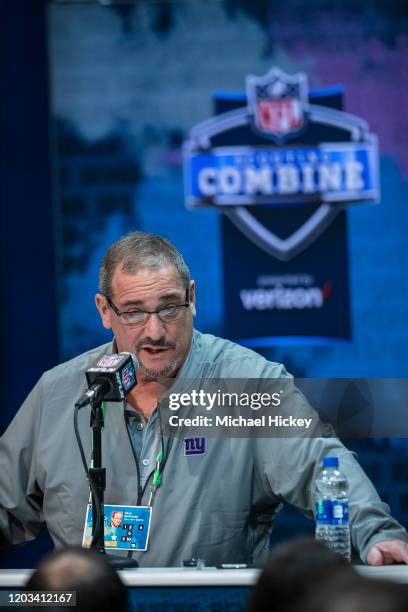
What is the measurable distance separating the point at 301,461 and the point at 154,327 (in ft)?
1.89

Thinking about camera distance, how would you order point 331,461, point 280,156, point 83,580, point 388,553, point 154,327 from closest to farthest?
point 83,580
point 388,553
point 331,461
point 154,327
point 280,156

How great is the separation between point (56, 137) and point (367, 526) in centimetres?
273

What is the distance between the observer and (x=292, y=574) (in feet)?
3.78

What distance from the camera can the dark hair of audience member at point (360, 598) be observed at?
37.9 inches

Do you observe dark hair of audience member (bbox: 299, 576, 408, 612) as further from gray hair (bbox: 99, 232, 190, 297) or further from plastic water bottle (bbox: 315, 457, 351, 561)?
gray hair (bbox: 99, 232, 190, 297)

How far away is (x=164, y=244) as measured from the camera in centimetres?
312

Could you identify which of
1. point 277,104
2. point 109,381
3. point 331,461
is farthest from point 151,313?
point 277,104

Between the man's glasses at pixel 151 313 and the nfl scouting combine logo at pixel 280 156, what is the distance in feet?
5.76

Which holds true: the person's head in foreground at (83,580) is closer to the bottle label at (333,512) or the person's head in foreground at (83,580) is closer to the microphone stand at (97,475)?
the microphone stand at (97,475)

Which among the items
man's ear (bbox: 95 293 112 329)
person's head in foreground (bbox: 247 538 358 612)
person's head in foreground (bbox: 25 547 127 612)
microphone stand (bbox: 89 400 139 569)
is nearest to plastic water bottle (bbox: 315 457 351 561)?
microphone stand (bbox: 89 400 139 569)

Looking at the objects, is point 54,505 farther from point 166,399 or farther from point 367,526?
point 367,526

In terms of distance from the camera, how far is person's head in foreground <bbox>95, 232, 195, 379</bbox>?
3018 mm

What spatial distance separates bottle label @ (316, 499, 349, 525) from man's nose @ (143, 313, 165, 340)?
26.8 inches

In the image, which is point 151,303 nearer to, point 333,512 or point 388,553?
point 333,512
